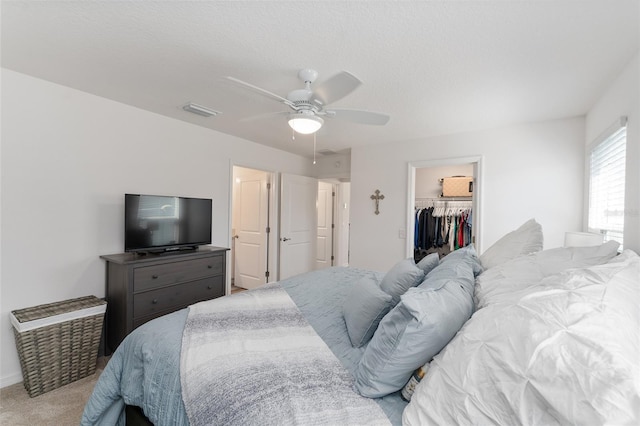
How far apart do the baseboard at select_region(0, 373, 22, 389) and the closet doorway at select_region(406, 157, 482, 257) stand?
4.05m

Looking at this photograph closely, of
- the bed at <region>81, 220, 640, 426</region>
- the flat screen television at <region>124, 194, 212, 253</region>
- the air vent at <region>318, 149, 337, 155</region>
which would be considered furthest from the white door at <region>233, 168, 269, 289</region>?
the bed at <region>81, 220, 640, 426</region>

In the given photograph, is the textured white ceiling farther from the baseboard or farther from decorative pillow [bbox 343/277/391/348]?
the baseboard

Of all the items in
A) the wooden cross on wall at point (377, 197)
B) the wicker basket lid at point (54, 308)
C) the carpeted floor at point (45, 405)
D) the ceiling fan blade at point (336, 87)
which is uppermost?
the ceiling fan blade at point (336, 87)

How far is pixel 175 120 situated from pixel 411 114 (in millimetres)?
2627

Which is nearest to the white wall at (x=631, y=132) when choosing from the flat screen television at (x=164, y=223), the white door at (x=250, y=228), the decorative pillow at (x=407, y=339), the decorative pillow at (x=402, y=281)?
the decorative pillow at (x=402, y=281)

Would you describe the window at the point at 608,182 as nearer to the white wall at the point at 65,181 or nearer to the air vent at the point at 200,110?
the air vent at the point at 200,110

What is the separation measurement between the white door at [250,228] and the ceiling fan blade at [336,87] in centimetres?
287

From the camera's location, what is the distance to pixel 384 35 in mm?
1638

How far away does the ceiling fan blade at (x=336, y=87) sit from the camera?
156cm

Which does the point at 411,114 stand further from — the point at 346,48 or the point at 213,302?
the point at 213,302

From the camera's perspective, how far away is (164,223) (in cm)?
290

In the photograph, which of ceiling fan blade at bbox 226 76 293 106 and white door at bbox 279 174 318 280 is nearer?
ceiling fan blade at bbox 226 76 293 106

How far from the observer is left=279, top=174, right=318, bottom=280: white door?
459 centimetres

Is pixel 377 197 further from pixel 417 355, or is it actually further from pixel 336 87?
pixel 417 355
